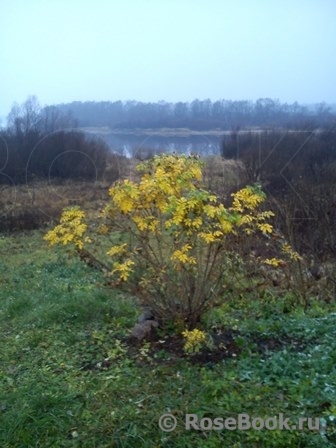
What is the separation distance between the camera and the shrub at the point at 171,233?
3.33m

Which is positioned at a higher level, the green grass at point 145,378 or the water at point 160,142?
the water at point 160,142

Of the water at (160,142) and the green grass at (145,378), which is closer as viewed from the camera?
the green grass at (145,378)

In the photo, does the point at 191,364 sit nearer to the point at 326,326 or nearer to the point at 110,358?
the point at 110,358

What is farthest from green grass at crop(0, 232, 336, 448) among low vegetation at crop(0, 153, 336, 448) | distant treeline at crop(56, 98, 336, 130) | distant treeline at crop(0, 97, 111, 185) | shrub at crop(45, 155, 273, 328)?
distant treeline at crop(0, 97, 111, 185)

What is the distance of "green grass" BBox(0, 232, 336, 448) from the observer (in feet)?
8.91

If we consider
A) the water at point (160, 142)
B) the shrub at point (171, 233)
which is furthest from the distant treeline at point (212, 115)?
the shrub at point (171, 233)

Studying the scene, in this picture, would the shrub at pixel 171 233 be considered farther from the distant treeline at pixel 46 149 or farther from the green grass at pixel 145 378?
the distant treeline at pixel 46 149

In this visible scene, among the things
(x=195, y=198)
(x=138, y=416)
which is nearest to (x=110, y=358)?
(x=138, y=416)

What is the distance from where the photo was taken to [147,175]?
362cm

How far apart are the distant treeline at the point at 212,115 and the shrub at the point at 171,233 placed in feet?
23.0

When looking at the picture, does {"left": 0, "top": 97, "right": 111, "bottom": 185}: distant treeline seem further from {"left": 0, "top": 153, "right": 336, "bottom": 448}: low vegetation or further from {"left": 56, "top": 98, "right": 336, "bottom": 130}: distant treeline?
{"left": 0, "top": 153, "right": 336, "bottom": 448}: low vegetation

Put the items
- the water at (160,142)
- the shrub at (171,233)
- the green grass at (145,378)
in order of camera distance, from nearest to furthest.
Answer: the green grass at (145,378)
the shrub at (171,233)
the water at (160,142)

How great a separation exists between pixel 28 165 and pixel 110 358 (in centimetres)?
1446

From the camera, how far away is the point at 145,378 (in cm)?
328
